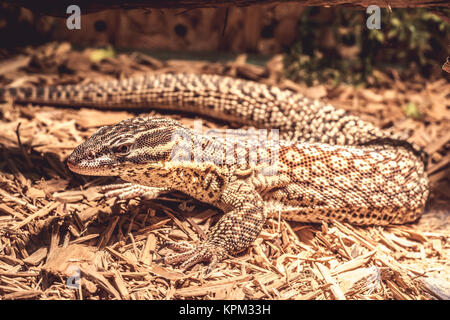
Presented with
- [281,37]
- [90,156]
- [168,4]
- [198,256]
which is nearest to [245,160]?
[198,256]

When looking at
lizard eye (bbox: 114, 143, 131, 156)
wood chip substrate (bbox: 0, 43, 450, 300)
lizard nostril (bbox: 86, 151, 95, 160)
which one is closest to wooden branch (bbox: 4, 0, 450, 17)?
lizard eye (bbox: 114, 143, 131, 156)

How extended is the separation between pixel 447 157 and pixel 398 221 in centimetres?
162

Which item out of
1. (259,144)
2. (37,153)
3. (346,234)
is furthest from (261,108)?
(37,153)

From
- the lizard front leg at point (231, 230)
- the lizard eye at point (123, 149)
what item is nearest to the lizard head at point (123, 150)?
the lizard eye at point (123, 149)

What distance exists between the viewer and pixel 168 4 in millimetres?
4148

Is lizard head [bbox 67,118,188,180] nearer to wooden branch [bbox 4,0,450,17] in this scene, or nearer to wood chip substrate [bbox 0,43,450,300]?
wood chip substrate [bbox 0,43,450,300]

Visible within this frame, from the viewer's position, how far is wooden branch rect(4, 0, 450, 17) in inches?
157

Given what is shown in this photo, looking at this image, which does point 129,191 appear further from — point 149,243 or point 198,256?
point 198,256

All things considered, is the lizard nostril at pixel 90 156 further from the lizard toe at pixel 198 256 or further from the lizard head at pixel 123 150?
the lizard toe at pixel 198 256

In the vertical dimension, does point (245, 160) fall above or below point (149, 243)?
above

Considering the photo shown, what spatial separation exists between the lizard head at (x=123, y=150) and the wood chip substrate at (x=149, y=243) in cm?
74

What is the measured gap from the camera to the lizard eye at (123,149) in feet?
13.0

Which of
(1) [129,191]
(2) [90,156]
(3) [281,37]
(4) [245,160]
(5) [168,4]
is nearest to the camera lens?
(2) [90,156]
